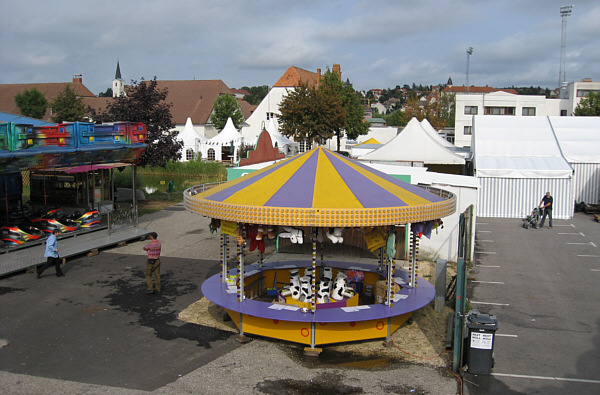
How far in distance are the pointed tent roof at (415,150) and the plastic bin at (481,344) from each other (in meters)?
21.9

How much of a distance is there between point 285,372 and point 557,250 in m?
14.0

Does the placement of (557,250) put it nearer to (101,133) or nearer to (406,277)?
(406,277)

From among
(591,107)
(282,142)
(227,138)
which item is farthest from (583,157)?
(227,138)

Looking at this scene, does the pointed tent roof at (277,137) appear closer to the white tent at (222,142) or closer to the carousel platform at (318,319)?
the white tent at (222,142)

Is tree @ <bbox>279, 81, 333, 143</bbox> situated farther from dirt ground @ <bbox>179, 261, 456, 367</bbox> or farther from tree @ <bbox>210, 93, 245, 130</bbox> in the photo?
dirt ground @ <bbox>179, 261, 456, 367</bbox>

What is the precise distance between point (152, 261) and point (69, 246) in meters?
5.44

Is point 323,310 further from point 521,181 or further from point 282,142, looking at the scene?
point 282,142

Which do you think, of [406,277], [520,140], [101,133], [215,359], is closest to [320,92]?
[520,140]

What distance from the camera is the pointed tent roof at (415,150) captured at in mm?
30270

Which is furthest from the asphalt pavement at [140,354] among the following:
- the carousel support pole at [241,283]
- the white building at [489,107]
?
the white building at [489,107]

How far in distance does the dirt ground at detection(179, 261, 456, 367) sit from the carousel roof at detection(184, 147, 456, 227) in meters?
2.55

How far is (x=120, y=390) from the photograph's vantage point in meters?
7.99

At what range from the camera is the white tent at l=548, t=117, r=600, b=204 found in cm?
2792

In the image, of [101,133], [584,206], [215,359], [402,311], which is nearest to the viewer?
[215,359]
